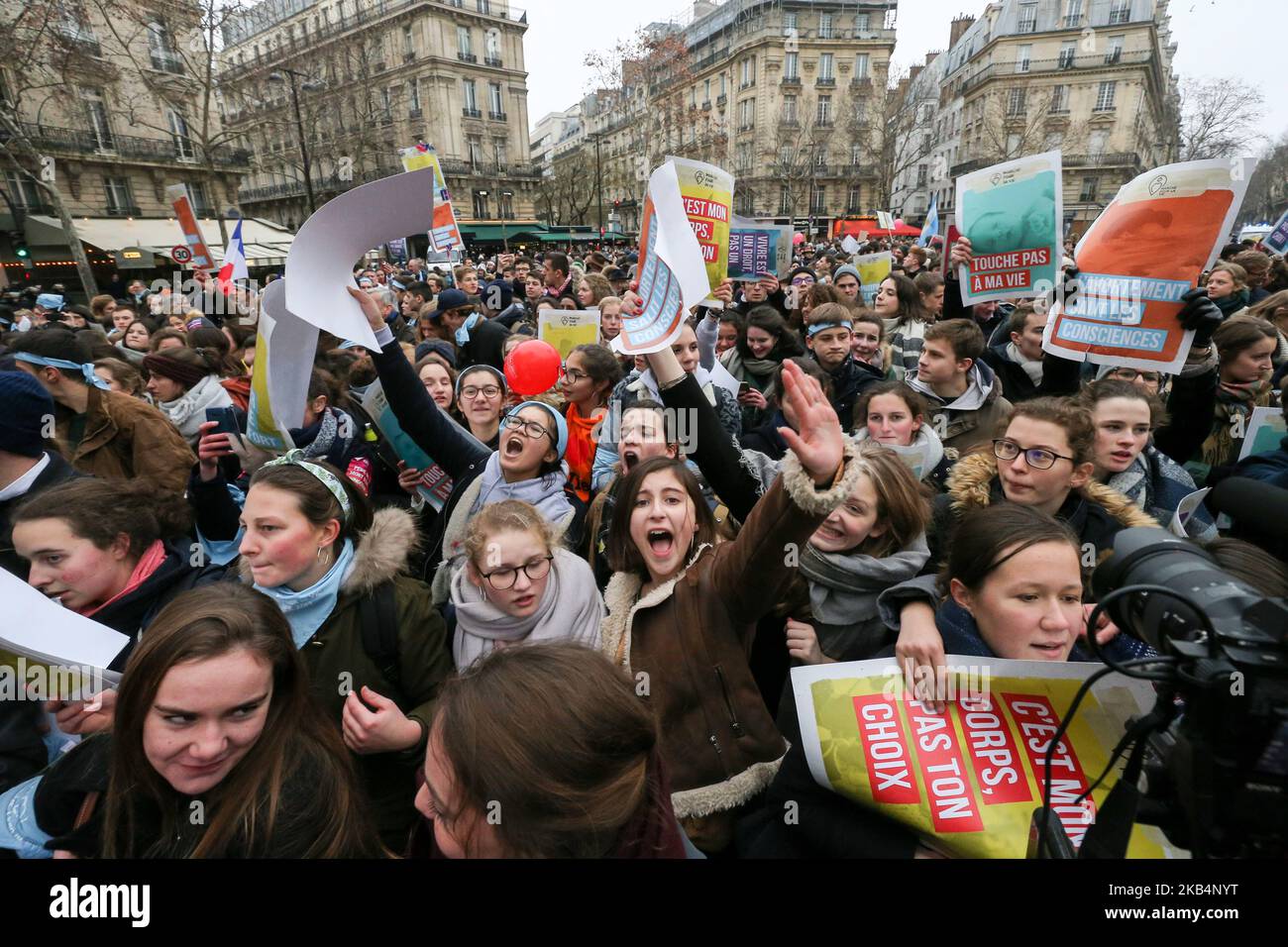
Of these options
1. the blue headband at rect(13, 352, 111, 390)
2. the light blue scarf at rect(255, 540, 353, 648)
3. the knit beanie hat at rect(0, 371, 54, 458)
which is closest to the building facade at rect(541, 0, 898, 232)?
the blue headband at rect(13, 352, 111, 390)

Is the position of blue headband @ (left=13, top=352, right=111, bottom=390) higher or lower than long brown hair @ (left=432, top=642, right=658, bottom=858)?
higher

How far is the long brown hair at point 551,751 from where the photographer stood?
1.10m

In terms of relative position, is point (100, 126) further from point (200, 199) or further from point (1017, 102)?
point (1017, 102)

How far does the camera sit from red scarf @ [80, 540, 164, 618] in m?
2.01

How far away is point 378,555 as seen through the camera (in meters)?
2.04

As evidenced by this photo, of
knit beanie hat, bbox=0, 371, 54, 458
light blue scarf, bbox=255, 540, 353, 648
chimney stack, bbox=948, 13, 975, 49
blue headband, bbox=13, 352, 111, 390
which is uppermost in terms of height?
chimney stack, bbox=948, 13, 975, 49

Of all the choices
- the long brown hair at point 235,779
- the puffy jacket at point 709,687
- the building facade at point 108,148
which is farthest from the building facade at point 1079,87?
the long brown hair at point 235,779

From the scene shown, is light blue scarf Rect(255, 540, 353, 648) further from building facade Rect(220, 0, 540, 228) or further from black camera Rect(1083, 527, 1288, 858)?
building facade Rect(220, 0, 540, 228)

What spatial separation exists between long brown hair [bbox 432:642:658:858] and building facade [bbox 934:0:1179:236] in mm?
48671

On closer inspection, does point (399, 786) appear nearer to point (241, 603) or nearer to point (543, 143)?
point (241, 603)

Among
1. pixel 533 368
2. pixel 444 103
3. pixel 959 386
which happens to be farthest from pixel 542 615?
pixel 444 103

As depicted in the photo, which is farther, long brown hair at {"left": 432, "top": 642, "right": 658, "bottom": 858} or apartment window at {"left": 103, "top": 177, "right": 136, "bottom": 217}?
apartment window at {"left": 103, "top": 177, "right": 136, "bottom": 217}
